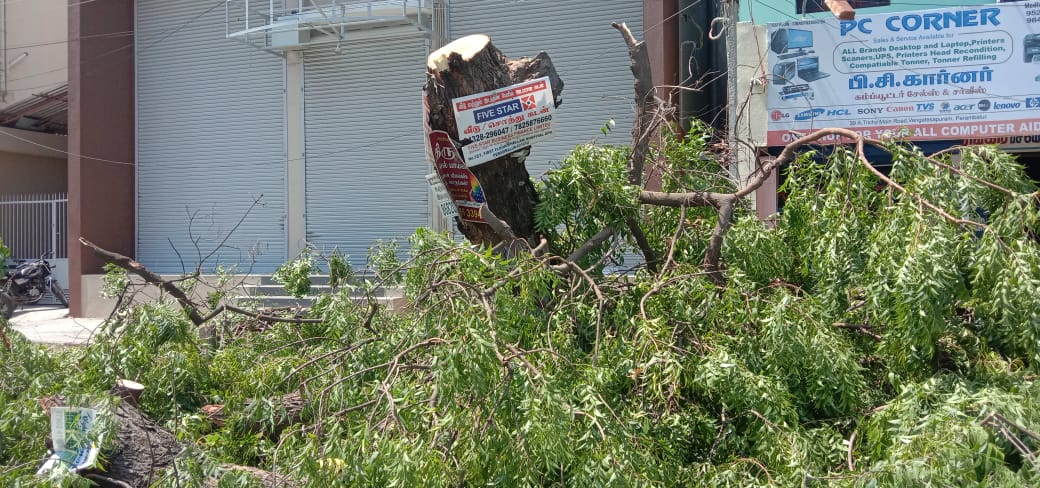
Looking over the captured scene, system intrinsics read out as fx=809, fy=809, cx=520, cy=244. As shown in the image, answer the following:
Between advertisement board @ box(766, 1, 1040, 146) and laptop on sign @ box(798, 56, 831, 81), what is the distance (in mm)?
11

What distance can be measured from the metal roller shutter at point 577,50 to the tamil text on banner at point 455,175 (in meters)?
6.51

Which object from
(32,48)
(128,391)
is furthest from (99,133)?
(128,391)

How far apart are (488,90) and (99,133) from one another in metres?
11.2

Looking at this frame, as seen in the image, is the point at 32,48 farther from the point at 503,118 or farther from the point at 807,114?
the point at 503,118

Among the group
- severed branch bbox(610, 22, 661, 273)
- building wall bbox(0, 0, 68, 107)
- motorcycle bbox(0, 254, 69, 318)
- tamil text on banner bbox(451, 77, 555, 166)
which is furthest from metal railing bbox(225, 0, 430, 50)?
tamil text on banner bbox(451, 77, 555, 166)

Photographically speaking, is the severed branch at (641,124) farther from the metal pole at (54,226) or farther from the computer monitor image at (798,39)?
the metal pole at (54,226)

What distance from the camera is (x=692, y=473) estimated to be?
369cm

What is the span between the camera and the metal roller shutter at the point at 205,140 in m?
13.7

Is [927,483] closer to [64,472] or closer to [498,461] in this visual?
[498,461]

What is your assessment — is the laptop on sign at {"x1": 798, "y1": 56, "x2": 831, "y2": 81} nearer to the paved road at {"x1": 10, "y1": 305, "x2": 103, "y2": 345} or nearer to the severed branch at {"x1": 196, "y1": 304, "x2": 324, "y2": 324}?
the severed branch at {"x1": 196, "y1": 304, "x2": 324, "y2": 324}

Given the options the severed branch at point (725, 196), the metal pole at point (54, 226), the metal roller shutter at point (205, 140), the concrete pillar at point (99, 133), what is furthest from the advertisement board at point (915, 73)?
the metal pole at point (54, 226)

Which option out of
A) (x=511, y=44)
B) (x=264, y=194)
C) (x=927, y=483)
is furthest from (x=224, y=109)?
(x=927, y=483)

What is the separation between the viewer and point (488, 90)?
4.94 m

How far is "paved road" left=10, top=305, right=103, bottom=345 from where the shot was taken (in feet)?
36.8
